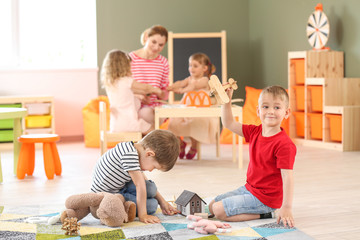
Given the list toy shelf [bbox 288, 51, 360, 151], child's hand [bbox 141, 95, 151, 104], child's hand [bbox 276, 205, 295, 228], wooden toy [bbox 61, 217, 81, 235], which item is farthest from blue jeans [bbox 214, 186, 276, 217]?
toy shelf [bbox 288, 51, 360, 151]

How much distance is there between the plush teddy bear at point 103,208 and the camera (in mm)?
2260

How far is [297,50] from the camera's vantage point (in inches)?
217

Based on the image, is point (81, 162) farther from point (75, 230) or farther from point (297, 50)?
point (297, 50)

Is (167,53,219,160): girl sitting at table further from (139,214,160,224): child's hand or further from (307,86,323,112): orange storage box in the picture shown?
(139,214,160,224): child's hand

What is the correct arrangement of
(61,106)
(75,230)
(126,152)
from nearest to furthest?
(75,230) < (126,152) < (61,106)

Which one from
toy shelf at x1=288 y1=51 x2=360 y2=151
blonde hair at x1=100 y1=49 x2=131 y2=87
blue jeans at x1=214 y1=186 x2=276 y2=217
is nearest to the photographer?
blue jeans at x1=214 y1=186 x2=276 y2=217

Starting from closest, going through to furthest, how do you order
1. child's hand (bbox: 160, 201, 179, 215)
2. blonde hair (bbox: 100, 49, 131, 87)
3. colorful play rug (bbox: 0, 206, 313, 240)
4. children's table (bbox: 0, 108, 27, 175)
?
colorful play rug (bbox: 0, 206, 313, 240)
child's hand (bbox: 160, 201, 179, 215)
children's table (bbox: 0, 108, 27, 175)
blonde hair (bbox: 100, 49, 131, 87)

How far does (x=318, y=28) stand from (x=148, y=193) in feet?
9.98

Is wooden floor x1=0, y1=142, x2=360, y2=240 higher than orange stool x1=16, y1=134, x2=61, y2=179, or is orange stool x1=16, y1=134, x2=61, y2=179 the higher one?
orange stool x1=16, y1=134, x2=61, y2=179

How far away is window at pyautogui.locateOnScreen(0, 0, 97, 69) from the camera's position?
5.71 metres

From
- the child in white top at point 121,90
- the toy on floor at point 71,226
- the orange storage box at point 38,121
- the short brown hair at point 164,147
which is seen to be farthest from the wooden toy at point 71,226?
the orange storage box at point 38,121

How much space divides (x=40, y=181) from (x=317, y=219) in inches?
70.1

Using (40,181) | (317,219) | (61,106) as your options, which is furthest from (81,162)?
(317,219)

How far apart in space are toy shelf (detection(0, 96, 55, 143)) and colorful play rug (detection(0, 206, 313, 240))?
2.78 metres
